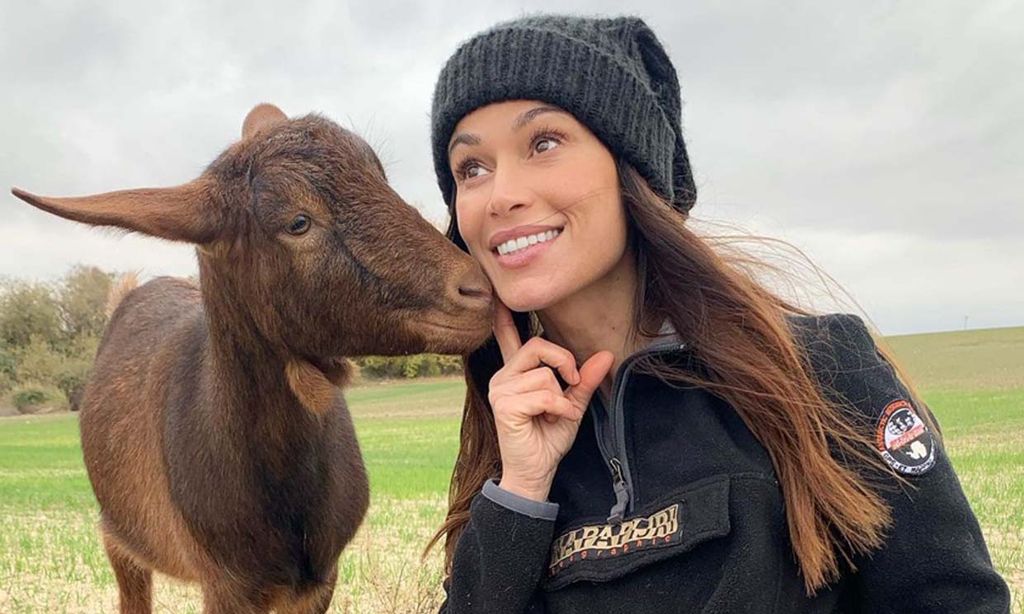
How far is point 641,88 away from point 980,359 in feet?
190

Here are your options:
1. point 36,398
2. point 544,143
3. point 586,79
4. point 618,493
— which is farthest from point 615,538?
point 36,398

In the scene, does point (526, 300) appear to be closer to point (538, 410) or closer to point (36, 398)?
point (538, 410)

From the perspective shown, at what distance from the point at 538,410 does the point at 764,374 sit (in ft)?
1.79

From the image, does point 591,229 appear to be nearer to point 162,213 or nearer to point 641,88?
point 641,88

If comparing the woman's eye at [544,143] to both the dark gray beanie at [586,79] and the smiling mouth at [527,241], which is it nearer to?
the dark gray beanie at [586,79]

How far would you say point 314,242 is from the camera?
9.32ft

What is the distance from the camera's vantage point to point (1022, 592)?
15.6 ft

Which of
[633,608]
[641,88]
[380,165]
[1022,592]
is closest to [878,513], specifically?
[633,608]

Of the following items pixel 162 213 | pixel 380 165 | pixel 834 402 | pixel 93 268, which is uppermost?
pixel 93 268

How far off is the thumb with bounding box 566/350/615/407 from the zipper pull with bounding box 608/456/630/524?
0.17 m

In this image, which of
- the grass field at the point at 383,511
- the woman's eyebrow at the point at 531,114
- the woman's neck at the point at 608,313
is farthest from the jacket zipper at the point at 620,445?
the grass field at the point at 383,511

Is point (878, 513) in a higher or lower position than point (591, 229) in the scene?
lower

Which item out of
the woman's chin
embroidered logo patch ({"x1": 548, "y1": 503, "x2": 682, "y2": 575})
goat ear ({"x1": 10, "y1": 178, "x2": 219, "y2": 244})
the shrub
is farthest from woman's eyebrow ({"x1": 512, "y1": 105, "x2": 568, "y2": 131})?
the shrub

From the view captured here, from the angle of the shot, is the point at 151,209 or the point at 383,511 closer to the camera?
the point at 151,209
